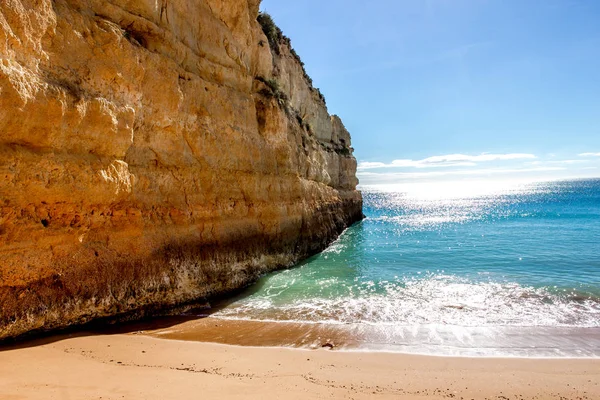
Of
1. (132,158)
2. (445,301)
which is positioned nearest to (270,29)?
(132,158)

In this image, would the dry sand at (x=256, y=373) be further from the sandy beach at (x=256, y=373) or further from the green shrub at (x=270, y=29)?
the green shrub at (x=270, y=29)

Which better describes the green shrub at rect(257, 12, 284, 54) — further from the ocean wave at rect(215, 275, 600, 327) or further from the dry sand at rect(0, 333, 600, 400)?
the dry sand at rect(0, 333, 600, 400)

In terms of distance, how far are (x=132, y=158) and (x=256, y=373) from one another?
617cm

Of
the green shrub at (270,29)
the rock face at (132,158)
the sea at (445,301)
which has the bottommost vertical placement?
the sea at (445,301)

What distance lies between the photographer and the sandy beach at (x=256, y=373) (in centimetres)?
489

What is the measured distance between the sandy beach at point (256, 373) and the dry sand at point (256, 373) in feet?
0.05

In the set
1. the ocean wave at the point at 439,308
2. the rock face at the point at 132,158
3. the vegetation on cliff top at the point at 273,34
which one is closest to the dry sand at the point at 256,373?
the rock face at the point at 132,158

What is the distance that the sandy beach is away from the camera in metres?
4.89

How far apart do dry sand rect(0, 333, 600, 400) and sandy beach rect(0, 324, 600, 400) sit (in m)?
0.01

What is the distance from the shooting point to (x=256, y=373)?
5.70 meters

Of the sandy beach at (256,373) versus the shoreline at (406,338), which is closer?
the sandy beach at (256,373)

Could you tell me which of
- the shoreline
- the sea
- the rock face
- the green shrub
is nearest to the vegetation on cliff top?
the green shrub

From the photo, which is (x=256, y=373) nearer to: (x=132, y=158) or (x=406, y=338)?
Result: (x=406, y=338)

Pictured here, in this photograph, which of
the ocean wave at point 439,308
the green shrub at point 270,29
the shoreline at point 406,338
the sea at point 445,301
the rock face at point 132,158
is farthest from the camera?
the green shrub at point 270,29
